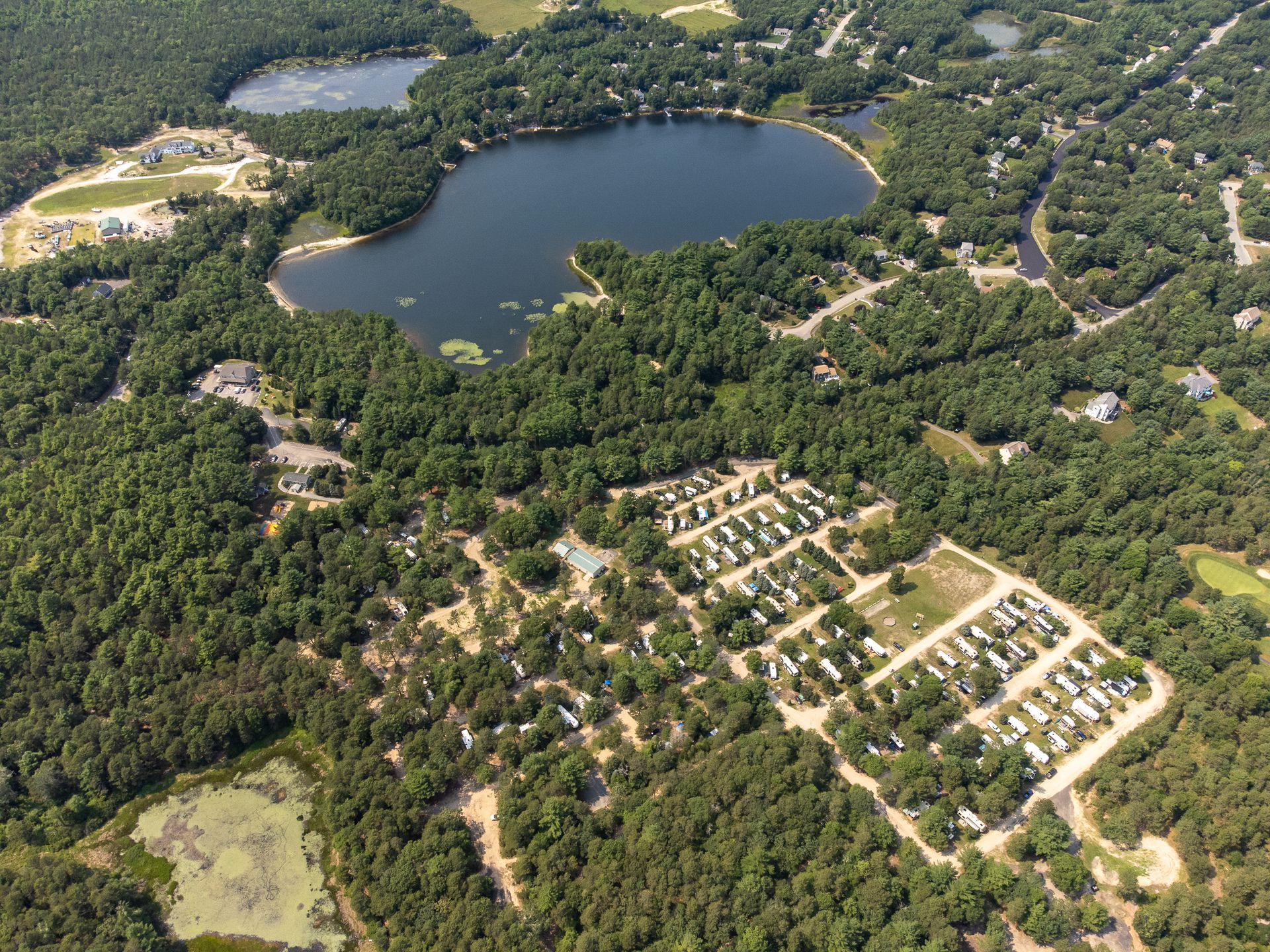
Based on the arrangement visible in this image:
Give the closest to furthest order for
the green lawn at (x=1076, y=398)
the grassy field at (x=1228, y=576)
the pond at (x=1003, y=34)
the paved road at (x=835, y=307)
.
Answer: the grassy field at (x=1228, y=576) → the green lawn at (x=1076, y=398) → the paved road at (x=835, y=307) → the pond at (x=1003, y=34)

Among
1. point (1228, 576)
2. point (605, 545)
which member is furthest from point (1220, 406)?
point (605, 545)

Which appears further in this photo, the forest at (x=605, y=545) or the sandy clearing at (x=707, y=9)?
the sandy clearing at (x=707, y=9)

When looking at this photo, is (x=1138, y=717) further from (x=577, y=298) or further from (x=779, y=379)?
(x=577, y=298)

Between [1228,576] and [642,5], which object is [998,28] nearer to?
[642,5]

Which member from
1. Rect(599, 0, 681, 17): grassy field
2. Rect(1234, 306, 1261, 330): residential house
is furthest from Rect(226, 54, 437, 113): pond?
Rect(1234, 306, 1261, 330): residential house

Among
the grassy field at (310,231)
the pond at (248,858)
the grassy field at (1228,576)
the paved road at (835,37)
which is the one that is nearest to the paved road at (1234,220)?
the grassy field at (1228,576)

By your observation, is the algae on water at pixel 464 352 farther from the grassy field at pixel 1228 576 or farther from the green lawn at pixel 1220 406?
the green lawn at pixel 1220 406
